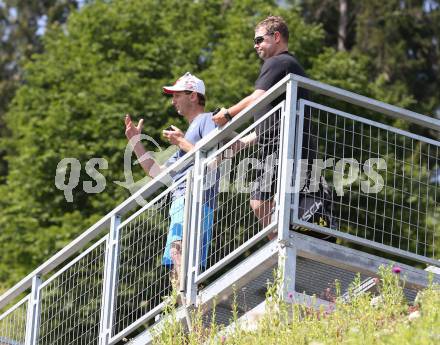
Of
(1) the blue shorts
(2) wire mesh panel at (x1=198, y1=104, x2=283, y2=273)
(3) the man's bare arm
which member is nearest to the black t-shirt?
(2) wire mesh panel at (x1=198, y1=104, x2=283, y2=273)

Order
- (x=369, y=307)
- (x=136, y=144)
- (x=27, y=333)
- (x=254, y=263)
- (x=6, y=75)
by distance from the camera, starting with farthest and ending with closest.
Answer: (x=6, y=75), (x=27, y=333), (x=136, y=144), (x=254, y=263), (x=369, y=307)

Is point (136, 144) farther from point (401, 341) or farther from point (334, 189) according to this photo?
point (401, 341)

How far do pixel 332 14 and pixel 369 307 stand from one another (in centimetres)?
3177

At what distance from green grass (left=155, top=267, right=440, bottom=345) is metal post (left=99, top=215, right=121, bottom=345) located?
5.16 ft

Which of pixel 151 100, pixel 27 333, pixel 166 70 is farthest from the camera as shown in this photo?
pixel 166 70

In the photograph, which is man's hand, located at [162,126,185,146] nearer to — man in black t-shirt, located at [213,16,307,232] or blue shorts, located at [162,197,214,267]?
blue shorts, located at [162,197,214,267]

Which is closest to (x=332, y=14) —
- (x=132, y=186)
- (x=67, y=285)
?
(x=132, y=186)

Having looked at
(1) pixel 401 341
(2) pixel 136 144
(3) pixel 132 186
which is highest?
(3) pixel 132 186

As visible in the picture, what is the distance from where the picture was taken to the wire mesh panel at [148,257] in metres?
9.30

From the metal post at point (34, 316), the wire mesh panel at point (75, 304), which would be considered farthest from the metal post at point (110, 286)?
the metal post at point (34, 316)

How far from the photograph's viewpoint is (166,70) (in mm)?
29000

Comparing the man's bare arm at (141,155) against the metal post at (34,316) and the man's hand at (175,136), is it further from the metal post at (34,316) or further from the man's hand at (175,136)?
the metal post at (34,316)

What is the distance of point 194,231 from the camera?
8.94 m

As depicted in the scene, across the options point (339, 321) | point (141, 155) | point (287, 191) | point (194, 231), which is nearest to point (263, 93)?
point (287, 191)
